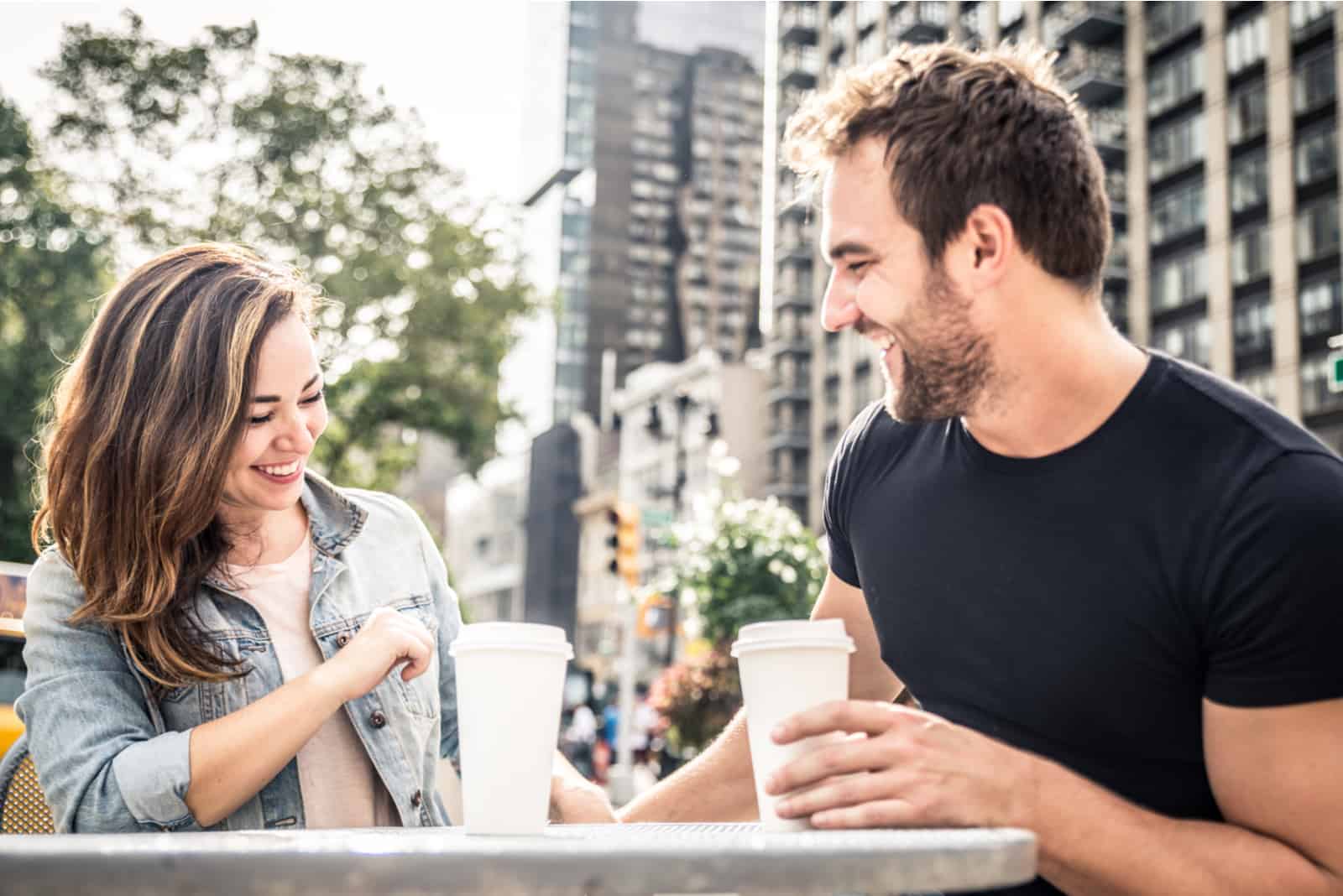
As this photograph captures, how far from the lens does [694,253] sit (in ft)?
263

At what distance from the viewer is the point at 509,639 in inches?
54.4

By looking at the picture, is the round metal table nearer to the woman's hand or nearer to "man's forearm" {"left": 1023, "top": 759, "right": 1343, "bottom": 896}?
"man's forearm" {"left": 1023, "top": 759, "right": 1343, "bottom": 896}

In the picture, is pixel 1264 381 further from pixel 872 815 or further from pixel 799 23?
pixel 872 815

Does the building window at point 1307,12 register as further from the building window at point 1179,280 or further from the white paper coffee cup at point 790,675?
the white paper coffee cup at point 790,675

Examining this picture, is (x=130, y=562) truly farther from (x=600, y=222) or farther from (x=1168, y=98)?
(x=600, y=222)

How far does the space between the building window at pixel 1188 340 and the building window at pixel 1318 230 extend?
12.3 ft

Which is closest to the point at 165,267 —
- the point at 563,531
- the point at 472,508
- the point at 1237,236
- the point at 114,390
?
the point at 114,390

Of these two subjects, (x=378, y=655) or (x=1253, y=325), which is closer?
(x=378, y=655)

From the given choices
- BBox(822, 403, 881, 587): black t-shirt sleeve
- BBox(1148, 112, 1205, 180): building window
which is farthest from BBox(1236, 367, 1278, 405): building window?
BBox(822, 403, 881, 587): black t-shirt sleeve

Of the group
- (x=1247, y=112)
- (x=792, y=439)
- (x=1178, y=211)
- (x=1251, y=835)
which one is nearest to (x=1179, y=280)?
(x=1178, y=211)

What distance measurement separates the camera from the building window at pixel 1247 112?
37.5 m

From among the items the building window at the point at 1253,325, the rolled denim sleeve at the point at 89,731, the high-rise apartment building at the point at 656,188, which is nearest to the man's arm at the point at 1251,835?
the rolled denim sleeve at the point at 89,731

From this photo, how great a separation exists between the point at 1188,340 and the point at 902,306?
132 ft

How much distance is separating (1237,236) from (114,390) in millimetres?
39863
